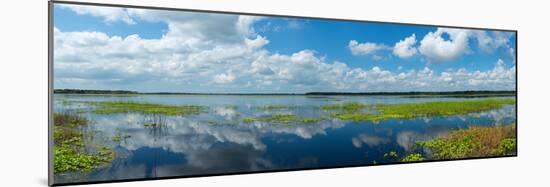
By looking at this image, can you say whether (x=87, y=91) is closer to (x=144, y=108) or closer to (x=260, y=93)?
(x=144, y=108)

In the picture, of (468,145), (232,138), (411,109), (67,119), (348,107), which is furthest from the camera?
(468,145)

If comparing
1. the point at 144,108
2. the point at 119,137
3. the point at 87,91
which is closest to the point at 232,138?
the point at 144,108

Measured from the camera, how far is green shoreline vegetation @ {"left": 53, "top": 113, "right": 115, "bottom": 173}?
17.5 feet

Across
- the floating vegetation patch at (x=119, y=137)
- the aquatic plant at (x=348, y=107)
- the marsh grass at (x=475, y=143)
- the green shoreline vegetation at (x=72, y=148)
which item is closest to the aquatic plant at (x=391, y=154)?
the marsh grass at (x=475, y=143)

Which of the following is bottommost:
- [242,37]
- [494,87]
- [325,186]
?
[325,186]

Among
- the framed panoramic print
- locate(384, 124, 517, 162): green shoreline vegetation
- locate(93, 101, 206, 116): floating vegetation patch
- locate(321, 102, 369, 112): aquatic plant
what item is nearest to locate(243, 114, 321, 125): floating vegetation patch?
the framed panoramic print

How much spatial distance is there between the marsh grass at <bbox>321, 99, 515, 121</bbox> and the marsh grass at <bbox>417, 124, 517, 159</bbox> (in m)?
0.27

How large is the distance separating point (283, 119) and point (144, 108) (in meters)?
1.50

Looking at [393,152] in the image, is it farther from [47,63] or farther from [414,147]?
[47,63]

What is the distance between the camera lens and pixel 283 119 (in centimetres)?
626

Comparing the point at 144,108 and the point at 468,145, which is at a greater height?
the point at 144,108

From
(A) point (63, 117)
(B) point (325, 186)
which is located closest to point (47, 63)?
(A) point (63, 117)

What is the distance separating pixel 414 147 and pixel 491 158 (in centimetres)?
114

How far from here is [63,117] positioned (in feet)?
17.5
